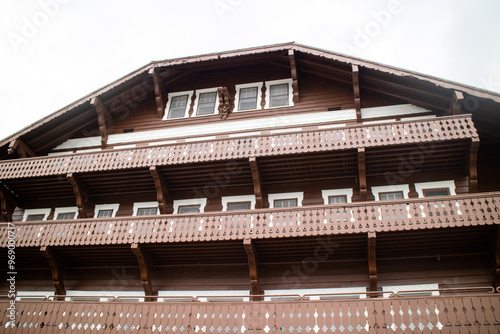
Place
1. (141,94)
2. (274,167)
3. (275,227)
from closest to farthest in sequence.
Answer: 1. (275,227)
2. (274,167)
3. (141,94)

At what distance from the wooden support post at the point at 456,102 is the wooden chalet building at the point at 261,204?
121 millimetres

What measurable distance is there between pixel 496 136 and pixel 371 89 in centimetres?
523

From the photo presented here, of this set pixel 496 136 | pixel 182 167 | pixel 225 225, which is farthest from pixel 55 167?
pixel 496 136

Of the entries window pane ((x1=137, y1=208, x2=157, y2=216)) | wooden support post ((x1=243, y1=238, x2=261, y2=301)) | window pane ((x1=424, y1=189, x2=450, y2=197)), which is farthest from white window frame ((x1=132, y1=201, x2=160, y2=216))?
window pane ((x1=424, y1=189, x2=450, y2=197))

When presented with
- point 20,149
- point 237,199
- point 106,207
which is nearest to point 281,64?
point 237,199

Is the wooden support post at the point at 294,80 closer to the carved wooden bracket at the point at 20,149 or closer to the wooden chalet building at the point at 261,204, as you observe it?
the wooden chalet building at the point at 261,204

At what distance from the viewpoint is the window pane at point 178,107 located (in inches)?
843

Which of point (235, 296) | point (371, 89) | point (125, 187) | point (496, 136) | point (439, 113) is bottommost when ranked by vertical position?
point (235, 296)

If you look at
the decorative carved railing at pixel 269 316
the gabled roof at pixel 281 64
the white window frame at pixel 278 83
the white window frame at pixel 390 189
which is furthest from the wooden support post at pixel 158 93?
the white window frame at pixel 390 189

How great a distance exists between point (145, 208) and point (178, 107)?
568 cm

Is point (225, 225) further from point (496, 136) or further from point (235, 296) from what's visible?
point (496, 136)

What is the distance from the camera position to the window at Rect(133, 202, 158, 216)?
18422 mm

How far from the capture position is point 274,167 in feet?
56.4

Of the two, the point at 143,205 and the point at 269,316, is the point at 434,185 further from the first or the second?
the point at 143,205
